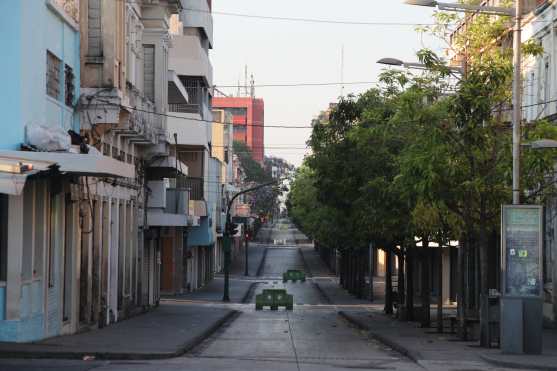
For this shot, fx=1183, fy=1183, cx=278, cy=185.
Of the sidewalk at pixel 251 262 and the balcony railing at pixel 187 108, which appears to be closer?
the balcony railing at pixel 187 108

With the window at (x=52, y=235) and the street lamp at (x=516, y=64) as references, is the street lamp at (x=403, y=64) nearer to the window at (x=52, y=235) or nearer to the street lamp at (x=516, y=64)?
the street lamp at (x=516, y=64)

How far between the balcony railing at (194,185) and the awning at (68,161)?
4198 cm

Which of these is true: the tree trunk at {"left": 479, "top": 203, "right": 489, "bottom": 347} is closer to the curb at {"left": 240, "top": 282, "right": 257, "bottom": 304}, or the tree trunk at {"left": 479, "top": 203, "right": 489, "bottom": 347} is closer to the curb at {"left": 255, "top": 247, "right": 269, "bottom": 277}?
the curb at {"left": 240, "top": 282, "right": 257, "bottom": 304}

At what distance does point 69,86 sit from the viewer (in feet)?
90.0

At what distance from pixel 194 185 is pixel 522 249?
4751 cm

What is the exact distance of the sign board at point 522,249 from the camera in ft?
76.2

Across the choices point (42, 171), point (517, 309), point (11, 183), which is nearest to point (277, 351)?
point (517, 309)

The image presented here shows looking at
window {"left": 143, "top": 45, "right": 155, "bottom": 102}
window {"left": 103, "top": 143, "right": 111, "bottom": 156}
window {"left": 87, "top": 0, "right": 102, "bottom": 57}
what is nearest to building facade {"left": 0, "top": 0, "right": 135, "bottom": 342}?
window {"left": 87, "top": 0, "right": 102, "bottom": 57}

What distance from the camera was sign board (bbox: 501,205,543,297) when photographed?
914 inches

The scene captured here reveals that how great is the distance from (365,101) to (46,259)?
19.6 m

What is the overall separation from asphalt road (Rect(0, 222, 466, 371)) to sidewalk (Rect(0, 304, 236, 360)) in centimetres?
45

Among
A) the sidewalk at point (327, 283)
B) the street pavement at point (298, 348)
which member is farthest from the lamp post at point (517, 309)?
the sidewalk at point (327, 283)

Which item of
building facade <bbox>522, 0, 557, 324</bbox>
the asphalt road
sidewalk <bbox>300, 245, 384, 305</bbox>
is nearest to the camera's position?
the asphalt road

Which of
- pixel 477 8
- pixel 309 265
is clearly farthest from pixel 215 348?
pixel 309 265
